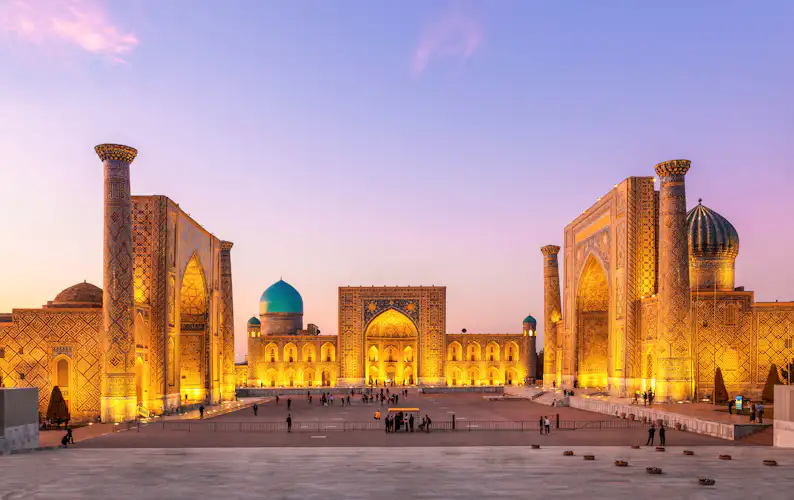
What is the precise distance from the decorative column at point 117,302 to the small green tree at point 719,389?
77.1ft

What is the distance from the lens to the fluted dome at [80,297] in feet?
105

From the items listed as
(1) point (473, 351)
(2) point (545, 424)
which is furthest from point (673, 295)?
(1) point (473, 351)

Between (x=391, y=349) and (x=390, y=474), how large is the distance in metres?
51.7

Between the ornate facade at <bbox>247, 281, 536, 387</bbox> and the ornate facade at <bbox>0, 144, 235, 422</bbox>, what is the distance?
2924 centimetres

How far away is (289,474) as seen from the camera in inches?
658

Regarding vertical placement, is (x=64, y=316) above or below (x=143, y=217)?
below

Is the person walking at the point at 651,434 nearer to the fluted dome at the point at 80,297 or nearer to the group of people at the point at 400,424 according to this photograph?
the group of people at the point at 400,424

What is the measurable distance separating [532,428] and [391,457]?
10203 millimetres

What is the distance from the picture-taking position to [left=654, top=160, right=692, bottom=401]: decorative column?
33.4 metres

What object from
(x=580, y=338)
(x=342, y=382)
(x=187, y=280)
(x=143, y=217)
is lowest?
(x=342, y=382)

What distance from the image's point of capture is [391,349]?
68.1 m

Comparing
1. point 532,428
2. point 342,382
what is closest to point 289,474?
point 532,428

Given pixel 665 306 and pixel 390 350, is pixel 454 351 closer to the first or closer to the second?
pixel 390 350

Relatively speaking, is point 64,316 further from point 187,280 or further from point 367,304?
point 367,304
